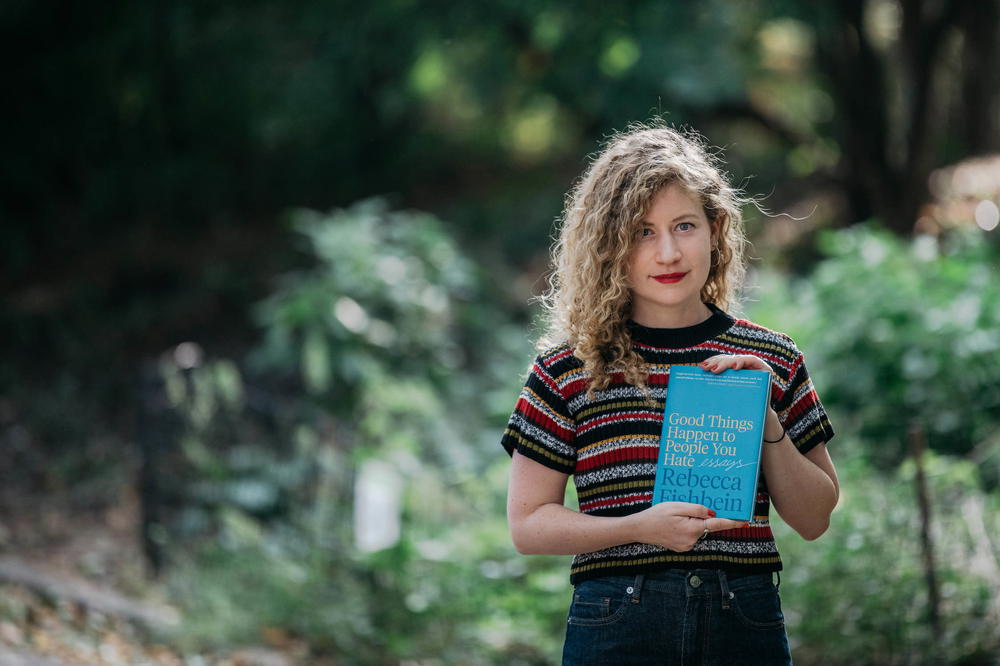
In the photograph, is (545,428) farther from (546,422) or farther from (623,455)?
(623,455)

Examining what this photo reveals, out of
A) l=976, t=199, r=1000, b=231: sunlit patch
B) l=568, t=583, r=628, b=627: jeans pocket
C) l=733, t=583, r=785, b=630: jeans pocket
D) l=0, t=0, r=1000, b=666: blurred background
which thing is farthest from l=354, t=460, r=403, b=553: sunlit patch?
l=976, t=199, r=1000, b=231: sunlit patch

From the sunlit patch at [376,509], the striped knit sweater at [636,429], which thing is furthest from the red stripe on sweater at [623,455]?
the sunlit patch at [376,509]

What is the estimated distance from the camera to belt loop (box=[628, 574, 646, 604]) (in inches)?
73.8

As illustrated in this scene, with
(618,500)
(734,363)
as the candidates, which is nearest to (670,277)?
(734,363)

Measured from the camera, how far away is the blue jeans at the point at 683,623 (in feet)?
6.09

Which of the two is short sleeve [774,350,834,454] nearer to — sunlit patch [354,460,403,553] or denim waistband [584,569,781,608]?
denim waistband [584,569,781,608]

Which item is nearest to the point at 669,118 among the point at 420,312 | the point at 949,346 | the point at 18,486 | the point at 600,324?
the point at 420,312

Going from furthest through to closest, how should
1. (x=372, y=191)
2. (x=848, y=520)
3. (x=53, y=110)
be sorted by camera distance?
(x=372, y=191) < (x=53, y=110) < (x=848, y=520)

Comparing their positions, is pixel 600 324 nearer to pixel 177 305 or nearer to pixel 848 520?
pixel 848 520

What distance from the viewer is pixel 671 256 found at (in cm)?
191

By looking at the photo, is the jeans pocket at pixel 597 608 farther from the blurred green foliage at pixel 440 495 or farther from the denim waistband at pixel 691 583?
the blurred green foliage at pixel 440 495

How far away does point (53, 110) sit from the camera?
10.8m

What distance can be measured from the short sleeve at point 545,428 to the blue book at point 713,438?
0.18 meters

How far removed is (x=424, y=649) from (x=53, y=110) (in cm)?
823
